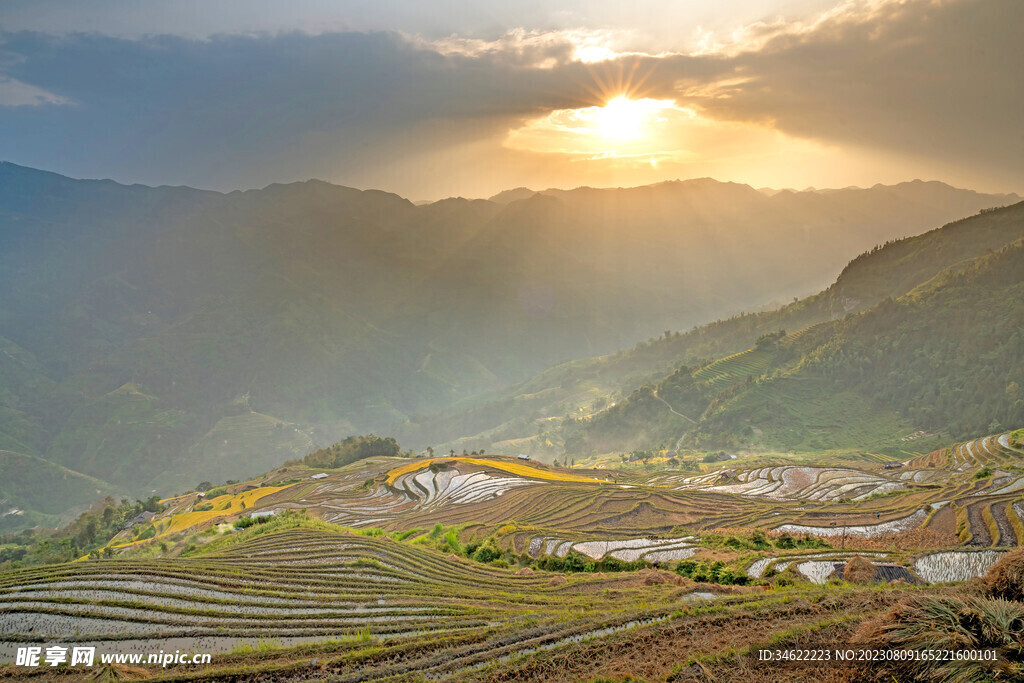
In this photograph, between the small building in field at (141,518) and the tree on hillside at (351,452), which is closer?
the small building in field at (141,518)

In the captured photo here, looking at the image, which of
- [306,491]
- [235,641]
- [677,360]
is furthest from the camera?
[677,360]

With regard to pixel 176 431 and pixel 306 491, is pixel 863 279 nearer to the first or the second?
pixel 306 491

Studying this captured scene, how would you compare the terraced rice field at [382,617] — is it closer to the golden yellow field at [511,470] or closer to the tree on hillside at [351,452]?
the golden yellow field at [511,470]

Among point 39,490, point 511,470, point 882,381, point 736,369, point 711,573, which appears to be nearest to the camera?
point 711,573

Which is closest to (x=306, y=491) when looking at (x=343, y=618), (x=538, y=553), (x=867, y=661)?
(x=538, y=553)

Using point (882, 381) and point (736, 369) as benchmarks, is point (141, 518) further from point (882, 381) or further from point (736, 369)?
point (882, 381)

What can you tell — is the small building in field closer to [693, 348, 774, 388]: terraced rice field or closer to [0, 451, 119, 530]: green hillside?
[0, 451, 119, 530]: green hillside

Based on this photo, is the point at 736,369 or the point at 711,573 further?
the point at 736,369

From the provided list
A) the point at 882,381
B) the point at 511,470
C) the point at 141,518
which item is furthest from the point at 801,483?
the point at 141,518

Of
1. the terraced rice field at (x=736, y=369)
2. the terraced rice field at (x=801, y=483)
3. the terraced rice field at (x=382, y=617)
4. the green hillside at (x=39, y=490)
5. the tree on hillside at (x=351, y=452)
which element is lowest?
the green hillside at (x=39, y=490)

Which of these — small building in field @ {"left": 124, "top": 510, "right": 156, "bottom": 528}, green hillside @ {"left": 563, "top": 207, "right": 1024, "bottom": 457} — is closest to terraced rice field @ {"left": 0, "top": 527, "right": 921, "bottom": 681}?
small building in field @ {"left": 124, "top": 510, "right": 156, "bottom": 528}

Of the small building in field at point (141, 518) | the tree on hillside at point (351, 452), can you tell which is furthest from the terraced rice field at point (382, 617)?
the tree on hillside at point (351, 452)
